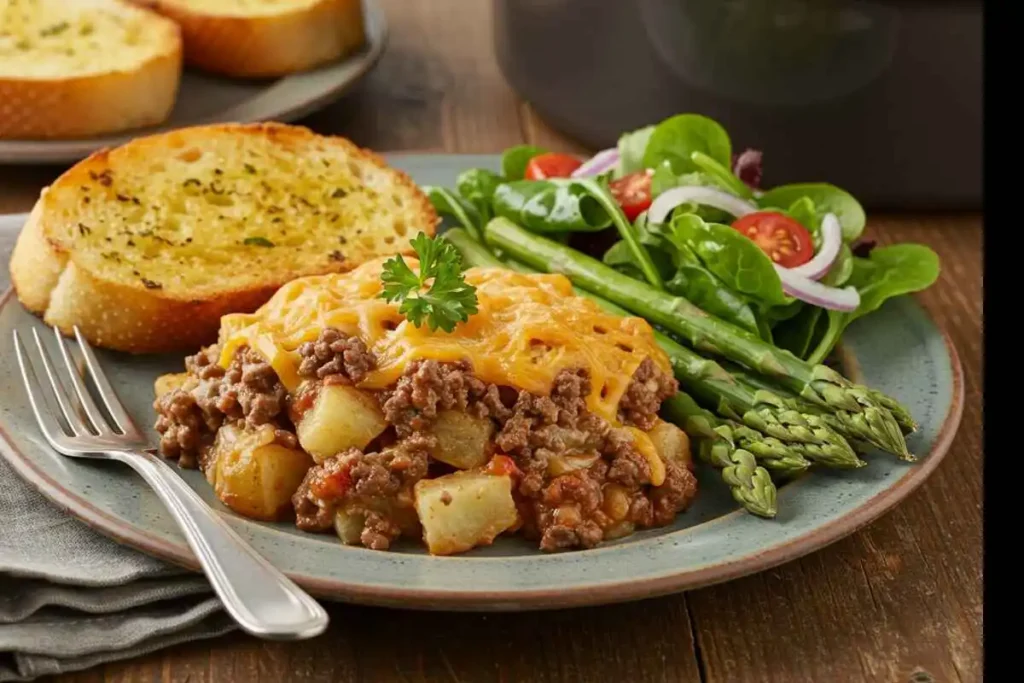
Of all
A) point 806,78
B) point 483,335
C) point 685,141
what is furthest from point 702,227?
point 483,335

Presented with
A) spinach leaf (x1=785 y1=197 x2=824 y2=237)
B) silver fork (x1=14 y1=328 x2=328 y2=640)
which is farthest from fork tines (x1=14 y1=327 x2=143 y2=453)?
spinach leaf (x1=785 y1=197 x2=824 y2=237)

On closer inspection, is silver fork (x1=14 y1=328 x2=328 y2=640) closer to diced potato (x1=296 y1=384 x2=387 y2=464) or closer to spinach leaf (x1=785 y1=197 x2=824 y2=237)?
diced potato (x1=296 y1=384 x2=387 y2=464)

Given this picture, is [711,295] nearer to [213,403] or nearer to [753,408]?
[753,408]

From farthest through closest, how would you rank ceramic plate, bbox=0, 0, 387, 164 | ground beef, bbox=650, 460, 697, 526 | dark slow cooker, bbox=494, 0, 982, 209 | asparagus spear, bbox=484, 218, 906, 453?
1. ceramic plate, bbox=0, 0, 387, 164
2. dark slow cooker, bbox=494, 0, 982, 209
3. asparagus spear, bbox=484, 218, 906, 453
4. ground beef, bbox=650, 460, 697, 526

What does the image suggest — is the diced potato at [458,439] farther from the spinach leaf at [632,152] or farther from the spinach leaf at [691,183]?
the spinach leaf at [632,152]

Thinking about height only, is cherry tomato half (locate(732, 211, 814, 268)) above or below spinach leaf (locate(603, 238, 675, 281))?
above

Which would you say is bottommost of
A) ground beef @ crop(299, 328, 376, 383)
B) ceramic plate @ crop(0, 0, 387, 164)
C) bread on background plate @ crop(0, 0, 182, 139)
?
ceramic plate @ crop(0, 0, 387, 164)

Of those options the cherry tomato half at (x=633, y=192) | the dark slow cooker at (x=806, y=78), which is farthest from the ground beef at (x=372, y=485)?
the dark slow cooker at (x=806, y=78)
